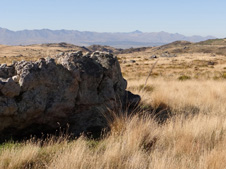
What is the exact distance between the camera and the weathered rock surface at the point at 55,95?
18.5ft

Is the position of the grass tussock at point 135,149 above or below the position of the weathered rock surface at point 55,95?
below

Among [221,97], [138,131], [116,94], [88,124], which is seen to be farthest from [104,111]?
[221,97]

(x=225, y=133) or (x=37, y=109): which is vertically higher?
(x=37, y=109)

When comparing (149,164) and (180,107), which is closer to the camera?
(149,164)

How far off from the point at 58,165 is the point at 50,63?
3.22m

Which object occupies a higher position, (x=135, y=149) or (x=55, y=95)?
(x=55, y=95)

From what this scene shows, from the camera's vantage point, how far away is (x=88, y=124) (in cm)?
645

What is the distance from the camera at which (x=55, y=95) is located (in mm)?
6223

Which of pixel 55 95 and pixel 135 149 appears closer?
pixel 135 149

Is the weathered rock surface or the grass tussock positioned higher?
the weathered rock surface

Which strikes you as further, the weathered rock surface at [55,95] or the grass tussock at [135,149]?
the weathered rock surface at [55,95]

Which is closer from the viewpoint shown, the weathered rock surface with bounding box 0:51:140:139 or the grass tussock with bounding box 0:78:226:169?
the grass tussock with bounding box 0:78:226:169

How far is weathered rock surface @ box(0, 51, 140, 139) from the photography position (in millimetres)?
5625

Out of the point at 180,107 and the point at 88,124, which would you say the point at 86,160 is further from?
the point at 180,107
